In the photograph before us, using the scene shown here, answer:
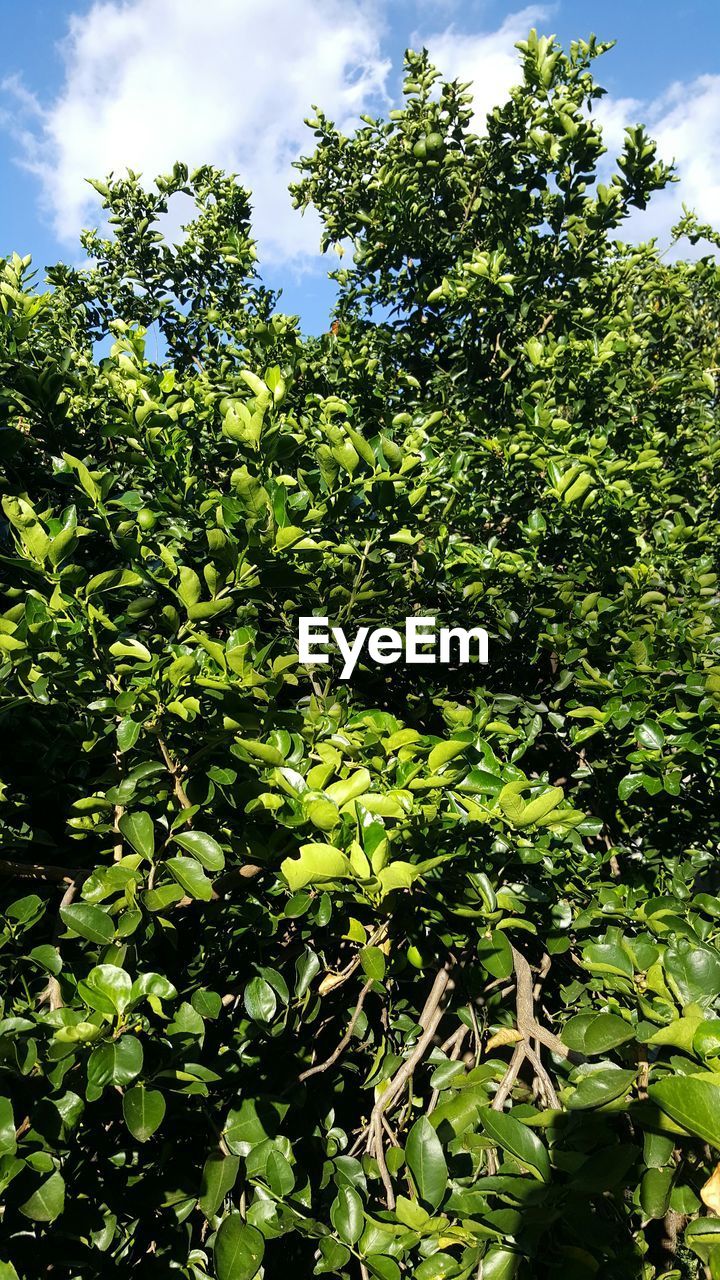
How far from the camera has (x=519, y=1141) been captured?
1127mm

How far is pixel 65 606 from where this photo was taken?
152 cm

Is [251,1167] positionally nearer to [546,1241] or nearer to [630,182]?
[546,1241]

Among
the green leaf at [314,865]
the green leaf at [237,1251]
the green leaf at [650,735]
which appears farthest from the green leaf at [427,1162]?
the green leaf at [650,735]

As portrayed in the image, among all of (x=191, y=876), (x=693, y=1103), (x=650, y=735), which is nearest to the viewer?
(x=693, y=1103)

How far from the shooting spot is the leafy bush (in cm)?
120

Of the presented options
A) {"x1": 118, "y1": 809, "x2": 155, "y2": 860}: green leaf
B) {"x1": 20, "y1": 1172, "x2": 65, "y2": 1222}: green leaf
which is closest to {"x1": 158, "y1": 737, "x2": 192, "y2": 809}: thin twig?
{"x1": 118, "y1": 809, "x2": 155, "y2": 860}: green leaf

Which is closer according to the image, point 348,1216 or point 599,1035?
point 599,1035

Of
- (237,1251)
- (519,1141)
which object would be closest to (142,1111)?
(237,1251)

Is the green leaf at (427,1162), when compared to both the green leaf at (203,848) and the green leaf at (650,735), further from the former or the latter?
the green leaf at (650,735)

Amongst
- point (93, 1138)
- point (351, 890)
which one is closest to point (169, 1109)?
point (93, 1138)

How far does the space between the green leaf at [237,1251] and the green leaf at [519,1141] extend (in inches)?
18.8

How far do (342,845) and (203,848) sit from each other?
0.24 metres

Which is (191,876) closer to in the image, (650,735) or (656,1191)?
(656,1191)

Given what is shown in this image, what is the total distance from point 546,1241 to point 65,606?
1.34 meters
